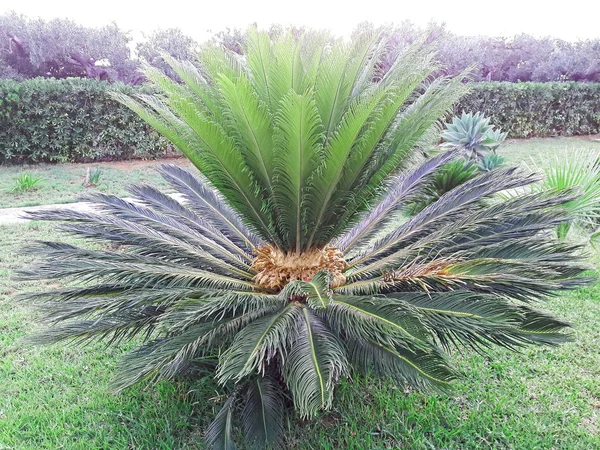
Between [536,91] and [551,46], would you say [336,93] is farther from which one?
[551,46]

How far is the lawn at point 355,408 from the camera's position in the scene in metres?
2.09

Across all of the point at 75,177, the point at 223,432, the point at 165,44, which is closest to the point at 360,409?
the point at 223,432

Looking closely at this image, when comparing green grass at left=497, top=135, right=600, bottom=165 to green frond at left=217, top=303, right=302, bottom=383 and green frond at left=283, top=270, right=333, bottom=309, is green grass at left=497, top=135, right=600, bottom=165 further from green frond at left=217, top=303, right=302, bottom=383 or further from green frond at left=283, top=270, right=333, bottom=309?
green frond at left=217, top=303, right=302, bottom=383

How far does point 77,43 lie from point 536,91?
15233mm

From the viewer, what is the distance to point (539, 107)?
14344mm

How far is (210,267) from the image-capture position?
2.46 m

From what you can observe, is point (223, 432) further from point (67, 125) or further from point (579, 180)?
point (67, 125)

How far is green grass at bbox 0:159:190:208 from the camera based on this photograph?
7812 mm

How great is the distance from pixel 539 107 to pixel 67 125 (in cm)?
1409

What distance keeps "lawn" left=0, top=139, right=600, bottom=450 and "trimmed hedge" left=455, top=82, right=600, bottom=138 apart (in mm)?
11989

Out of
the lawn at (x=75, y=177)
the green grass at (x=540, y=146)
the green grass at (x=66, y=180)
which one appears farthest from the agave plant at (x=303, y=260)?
the green grass at (x=540, y=146)

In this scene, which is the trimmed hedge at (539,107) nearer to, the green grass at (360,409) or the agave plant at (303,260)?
the green grass at (360,409)

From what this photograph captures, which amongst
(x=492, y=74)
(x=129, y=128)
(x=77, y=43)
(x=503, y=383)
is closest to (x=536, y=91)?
(x=492, y=74)

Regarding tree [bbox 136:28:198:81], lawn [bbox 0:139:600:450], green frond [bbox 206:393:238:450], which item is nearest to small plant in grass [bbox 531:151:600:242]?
lawn [bbox 0:139:600:450]
